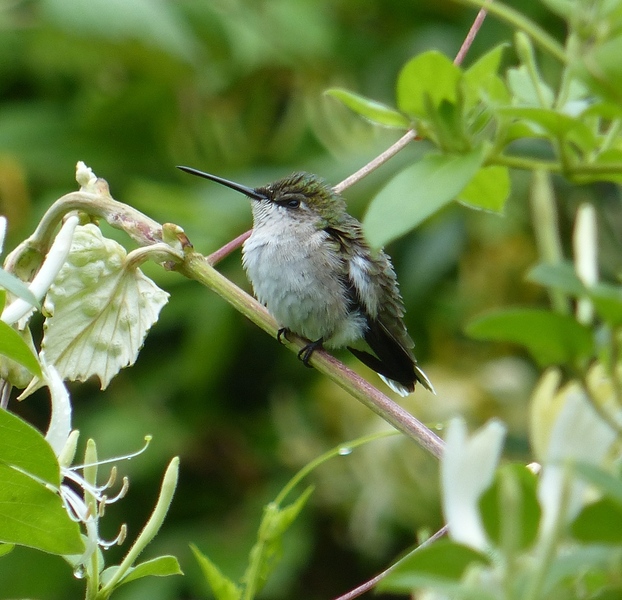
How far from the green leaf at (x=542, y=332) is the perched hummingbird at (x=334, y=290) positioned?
68.5 inches

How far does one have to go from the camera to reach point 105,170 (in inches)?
165

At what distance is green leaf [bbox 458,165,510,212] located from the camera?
96cm

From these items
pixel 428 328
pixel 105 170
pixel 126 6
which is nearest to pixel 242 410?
pixel 428 328

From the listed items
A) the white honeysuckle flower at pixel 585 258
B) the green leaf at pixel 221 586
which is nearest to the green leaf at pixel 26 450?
the green leaf at pixel 221 586

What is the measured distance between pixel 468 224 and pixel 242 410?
1122mm

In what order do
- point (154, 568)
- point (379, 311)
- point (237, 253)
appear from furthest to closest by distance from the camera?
1. point (237, 253)
2. point (379, 311)
3. point (154, 568)

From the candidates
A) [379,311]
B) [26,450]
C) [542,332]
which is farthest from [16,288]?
[379,311]

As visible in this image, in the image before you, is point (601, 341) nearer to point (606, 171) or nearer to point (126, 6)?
point (606, 171)

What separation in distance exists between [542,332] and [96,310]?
787 mm

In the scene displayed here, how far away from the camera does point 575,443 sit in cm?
65

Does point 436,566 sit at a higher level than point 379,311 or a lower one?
lower

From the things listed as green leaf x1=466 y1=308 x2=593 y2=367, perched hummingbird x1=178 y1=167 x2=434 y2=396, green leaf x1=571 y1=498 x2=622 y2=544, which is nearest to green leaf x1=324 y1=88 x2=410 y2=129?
green leaf x1=466 y1=308 x2=593 y2=367

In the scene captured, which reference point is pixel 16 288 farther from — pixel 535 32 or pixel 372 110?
pixel 535 32

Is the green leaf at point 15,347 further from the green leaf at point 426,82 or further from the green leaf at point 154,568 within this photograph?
the green leaf at point 426,82
